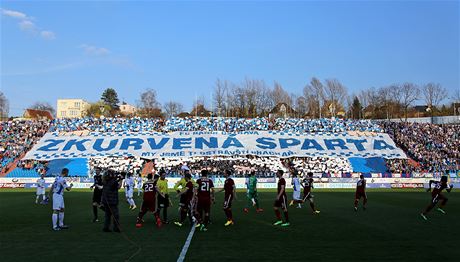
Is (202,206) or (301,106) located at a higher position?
(301,106)

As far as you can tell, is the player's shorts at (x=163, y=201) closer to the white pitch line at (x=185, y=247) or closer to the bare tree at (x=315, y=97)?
the white pitch line at (x=185, y=247)

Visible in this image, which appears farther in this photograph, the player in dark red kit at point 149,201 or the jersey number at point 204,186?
the player in dark red kit at point 149,201

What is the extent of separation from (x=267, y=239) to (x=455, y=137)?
56.3 metres

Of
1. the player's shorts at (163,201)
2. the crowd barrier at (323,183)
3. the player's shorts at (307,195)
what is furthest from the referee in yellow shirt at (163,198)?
the crowd barrier at (323,183)

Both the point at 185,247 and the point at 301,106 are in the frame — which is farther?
the point at 301,106

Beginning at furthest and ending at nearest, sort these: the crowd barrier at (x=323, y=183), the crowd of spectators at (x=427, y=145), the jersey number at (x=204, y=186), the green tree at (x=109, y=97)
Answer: the green tree at (x=109, y=97)
the crowd of spectators at (x=427, y=145)
the crowd barrier at (x=323, y=183)
the jersey number at (x=204, y=186)

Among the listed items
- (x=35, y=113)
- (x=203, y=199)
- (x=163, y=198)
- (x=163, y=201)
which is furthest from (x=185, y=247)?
(x=35, y=113)

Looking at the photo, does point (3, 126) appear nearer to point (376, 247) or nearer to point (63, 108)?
point (376, 247)

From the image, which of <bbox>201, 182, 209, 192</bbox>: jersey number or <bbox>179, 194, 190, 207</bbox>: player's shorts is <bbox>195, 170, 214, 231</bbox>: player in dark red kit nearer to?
<bbox>201, 182, 209, 192</bbox>: jersey number

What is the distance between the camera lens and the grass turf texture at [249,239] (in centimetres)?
1031

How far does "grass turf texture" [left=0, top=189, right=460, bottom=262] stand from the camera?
33.8 ft

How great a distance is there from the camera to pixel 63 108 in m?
143

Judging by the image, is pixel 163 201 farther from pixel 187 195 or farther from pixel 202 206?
pixel 202 206

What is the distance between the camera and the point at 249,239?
12664 millimetres
